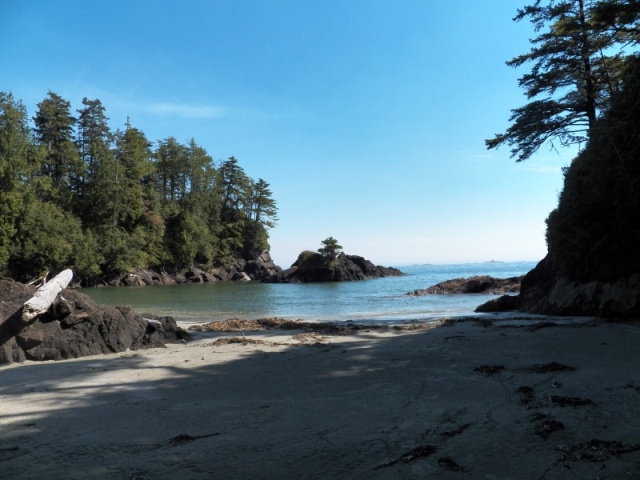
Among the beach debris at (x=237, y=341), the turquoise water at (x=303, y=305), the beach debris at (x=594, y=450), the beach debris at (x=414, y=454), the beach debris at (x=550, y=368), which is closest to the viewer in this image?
the beach debris at (x=594, y=450)

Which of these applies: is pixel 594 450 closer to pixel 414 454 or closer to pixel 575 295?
pixel 414 454

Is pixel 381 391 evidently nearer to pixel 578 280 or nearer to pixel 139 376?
pixel 139 376

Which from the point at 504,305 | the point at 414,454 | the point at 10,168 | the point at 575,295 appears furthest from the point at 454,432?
the point at 10,168

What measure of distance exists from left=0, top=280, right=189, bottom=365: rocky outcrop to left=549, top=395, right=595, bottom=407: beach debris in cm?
704

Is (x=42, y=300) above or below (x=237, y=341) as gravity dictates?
above

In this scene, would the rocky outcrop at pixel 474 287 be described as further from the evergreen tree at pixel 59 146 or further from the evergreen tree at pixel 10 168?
the evergreen tree at pixel 59 146

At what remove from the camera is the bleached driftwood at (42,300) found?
6.91 metres

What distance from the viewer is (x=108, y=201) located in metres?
52.4

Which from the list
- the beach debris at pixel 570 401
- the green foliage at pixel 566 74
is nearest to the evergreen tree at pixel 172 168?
the green foliage at pixel 566 74

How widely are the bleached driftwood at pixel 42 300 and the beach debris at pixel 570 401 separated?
24.8 ft

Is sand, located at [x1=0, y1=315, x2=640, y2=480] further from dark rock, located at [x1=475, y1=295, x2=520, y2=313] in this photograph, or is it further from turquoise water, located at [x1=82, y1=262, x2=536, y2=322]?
dark rock, located at [x1=475, y1=295, x2=520, y2=313]

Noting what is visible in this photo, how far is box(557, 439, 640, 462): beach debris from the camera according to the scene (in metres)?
2.60

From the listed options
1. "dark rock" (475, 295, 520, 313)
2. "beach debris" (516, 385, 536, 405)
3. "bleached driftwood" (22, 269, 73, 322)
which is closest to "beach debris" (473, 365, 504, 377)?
"beach debris" (516, 385, 536, 405)

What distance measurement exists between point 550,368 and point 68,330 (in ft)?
25.7
